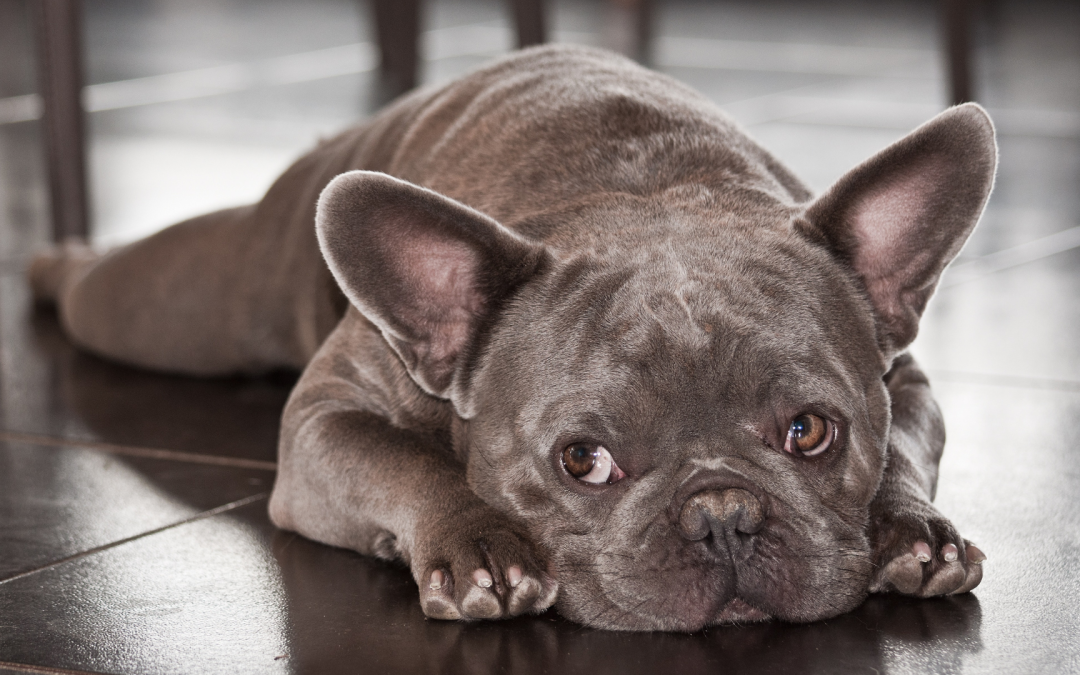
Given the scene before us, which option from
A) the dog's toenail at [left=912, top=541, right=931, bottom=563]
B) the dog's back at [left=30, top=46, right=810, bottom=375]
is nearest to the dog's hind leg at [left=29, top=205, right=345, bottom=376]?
the dog's back at [left=30, top=46, right=810, bottom=375]

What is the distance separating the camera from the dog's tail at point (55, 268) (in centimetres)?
532

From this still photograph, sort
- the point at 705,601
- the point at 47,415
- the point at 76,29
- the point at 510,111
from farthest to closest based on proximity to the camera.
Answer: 1. the point at 76,29
2. the point at 47,415
3. the point at 510,111
4. the point at 705,601

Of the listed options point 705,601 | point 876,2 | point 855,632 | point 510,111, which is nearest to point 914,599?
point 855,632

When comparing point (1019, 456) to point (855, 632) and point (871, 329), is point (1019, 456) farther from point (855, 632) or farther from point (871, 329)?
point (855, 632)

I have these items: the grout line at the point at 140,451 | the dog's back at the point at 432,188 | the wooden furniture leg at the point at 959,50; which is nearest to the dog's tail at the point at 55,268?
the dog's back at the point at 432,188

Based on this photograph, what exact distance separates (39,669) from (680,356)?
1257 mm

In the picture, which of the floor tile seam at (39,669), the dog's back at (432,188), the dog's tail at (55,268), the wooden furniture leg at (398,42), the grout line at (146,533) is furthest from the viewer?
the wooden furniture leg at (398,42)

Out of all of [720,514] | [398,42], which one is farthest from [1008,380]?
[398,42]

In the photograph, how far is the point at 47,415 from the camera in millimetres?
4129

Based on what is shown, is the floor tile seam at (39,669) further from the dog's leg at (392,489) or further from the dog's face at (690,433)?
the dog's face at (690,433)

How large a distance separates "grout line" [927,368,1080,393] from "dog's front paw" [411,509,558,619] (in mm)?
2179

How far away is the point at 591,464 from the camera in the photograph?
2607 millimetres

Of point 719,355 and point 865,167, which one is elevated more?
point 865,167

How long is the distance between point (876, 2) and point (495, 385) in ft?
61.7
